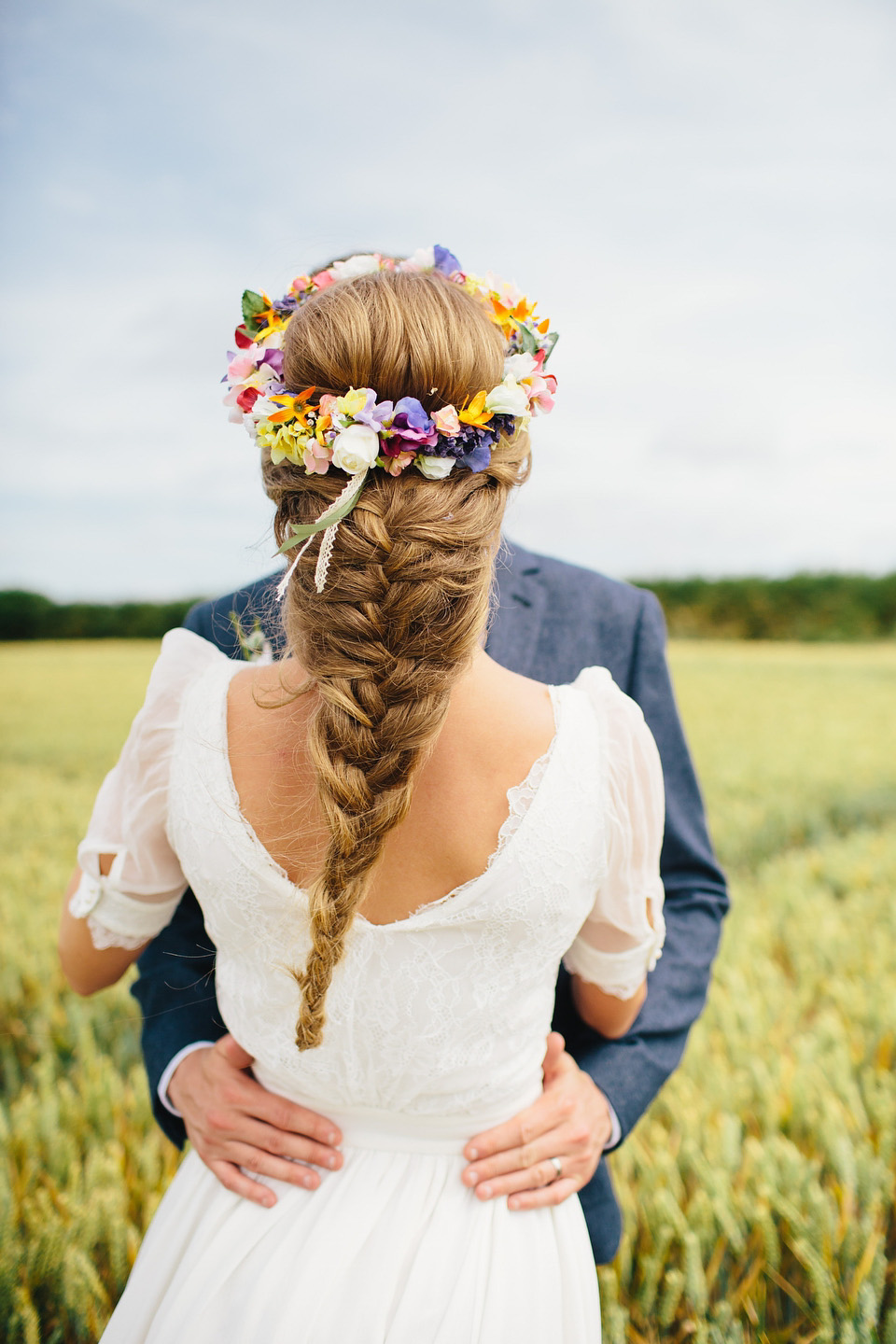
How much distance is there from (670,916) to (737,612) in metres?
31.2

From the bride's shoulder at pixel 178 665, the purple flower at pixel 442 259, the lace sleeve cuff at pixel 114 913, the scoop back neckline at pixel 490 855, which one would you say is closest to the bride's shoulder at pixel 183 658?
the bride's shoulder at pixel 178 665

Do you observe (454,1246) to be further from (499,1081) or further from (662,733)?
(662,733)

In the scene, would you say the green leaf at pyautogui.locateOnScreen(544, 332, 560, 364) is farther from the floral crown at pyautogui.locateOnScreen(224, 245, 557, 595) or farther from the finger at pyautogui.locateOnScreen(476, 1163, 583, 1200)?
the finger at pyautogui.locateOnScreen(476, 1163, 583, 1200)

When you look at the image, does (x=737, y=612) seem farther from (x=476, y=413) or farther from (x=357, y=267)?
(x=476, y=413)

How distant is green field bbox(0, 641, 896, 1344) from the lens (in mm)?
2201

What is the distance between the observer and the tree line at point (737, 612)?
26328 mm

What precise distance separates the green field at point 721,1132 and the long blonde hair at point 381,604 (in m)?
1.63

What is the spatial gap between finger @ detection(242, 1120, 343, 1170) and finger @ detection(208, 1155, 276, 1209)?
0.05 m

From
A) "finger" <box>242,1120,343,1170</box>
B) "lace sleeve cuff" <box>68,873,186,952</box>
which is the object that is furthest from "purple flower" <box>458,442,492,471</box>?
"finger" <box>242,1120,343,1170</box>

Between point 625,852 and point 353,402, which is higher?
point 353,402

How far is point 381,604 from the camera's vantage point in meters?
1.16

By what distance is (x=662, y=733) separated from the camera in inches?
77.5

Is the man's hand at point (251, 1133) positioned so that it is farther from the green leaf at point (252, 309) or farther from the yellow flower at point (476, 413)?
the green leaf at point (252, 309)

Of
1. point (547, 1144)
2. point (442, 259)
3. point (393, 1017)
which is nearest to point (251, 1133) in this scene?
point (393, 1017)
